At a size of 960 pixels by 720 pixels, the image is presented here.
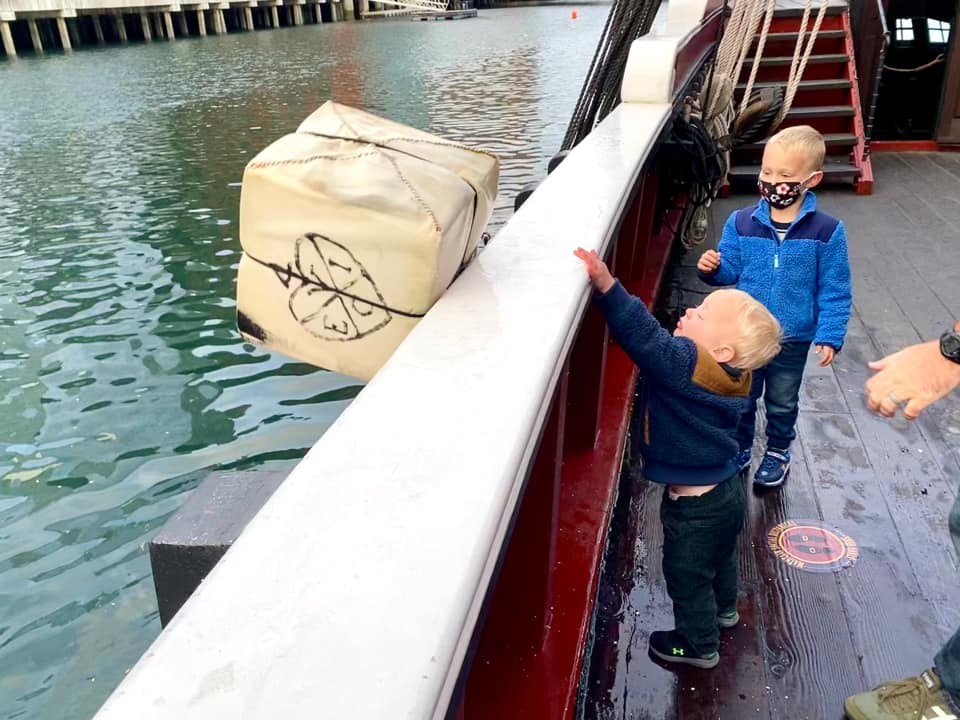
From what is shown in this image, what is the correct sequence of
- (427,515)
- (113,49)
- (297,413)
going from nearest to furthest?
1. (427,515)
2. (297,413)
3. (113,49)

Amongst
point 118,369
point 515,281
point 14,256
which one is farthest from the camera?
point 14,256

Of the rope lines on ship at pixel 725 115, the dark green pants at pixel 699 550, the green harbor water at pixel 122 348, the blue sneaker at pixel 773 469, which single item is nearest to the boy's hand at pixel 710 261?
the blue sneaker at pixel 773 469

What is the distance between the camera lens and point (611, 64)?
492 centimetres

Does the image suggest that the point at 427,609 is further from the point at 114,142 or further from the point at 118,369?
the point at 114,142

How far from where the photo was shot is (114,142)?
617 inches

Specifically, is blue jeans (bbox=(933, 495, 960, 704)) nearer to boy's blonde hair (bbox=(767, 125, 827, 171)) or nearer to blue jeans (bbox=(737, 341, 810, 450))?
blue jeans (bbox=(737, 341, 810, 450))

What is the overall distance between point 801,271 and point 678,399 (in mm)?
1029

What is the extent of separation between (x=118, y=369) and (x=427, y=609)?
23.2 feet

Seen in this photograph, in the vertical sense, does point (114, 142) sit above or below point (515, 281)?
below

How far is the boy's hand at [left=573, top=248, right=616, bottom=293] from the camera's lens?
169 cm

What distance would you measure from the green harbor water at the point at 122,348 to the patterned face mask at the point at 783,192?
86.0 inches

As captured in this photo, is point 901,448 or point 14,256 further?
point 14,256

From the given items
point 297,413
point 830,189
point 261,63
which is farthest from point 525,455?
point 261,63

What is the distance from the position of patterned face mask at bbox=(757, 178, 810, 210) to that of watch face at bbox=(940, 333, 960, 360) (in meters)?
1.15
